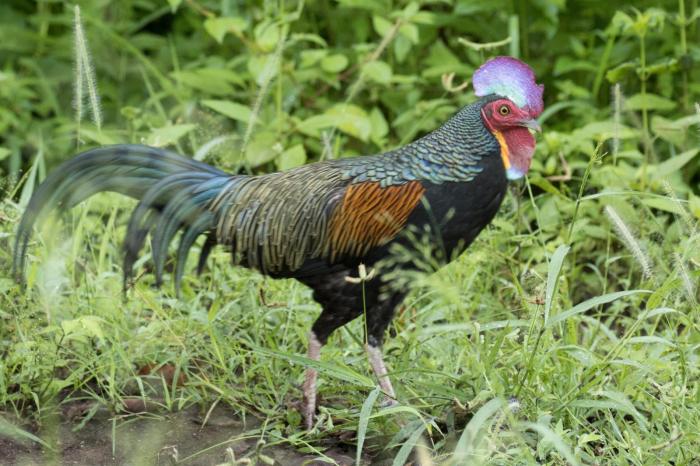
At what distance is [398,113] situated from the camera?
6.06m

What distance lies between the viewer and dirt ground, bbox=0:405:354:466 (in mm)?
3555

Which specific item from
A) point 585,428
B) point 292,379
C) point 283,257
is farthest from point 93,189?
point 585,428

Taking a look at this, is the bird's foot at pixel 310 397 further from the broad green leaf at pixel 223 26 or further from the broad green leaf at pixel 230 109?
the broad green leaf at pixel 223 26

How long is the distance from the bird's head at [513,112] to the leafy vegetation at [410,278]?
27cm

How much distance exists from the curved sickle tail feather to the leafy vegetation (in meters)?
0.29

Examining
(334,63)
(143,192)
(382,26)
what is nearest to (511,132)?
(143,192)

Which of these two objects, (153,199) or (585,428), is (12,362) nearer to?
(153,199)

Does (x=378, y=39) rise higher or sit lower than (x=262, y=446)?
higher

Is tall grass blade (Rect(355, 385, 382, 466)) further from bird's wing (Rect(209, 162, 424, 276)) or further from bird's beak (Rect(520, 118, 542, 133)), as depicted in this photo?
bird's beak (Rect(520, 118, 542, 133))

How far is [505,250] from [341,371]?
1.77 meters

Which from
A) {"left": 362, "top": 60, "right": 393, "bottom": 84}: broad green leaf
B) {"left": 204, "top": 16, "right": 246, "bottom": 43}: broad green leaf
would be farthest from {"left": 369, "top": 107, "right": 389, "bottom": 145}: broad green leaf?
{"left": 204, "top": 16, "right": 246, "bottom": 43}: broad green leaf

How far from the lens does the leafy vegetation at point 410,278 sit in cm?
347

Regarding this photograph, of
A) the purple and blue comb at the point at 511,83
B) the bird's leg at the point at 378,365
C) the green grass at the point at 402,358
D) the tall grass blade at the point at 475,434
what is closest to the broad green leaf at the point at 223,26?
the green grass at the point at 402,358

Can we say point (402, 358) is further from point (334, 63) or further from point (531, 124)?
point (334, 63)
